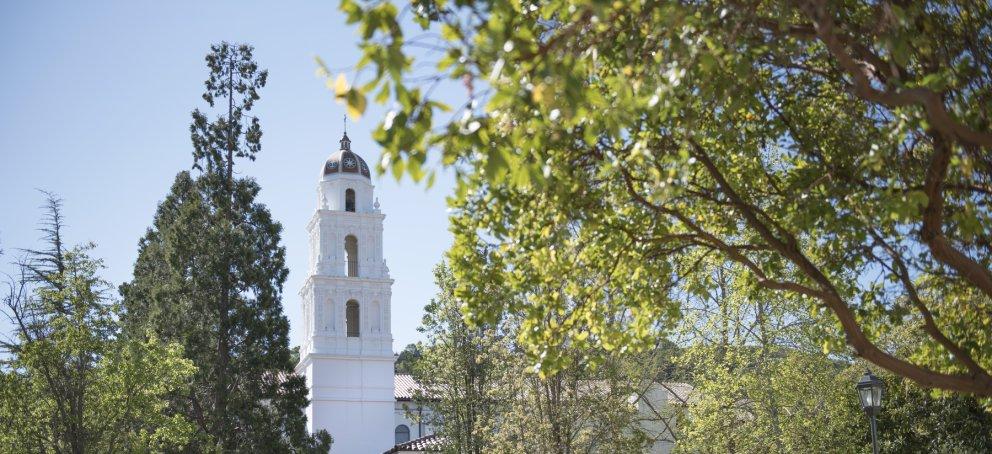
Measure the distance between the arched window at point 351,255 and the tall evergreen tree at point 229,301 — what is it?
2197cm

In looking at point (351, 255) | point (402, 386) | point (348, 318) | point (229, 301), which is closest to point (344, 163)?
point (351, 255)

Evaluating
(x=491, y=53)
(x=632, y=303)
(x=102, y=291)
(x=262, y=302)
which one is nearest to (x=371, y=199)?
(x=262, y=302)

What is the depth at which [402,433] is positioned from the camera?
224 ft

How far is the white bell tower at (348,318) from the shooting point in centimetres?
5712

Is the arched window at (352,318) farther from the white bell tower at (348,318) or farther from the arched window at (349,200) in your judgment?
the arched window at (349,200)

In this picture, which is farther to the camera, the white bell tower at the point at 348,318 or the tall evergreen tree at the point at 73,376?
the white bell tower at the point at 348,318

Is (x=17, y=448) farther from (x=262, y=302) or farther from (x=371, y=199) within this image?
(x=371, y=199)

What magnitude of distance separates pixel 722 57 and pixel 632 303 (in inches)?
126

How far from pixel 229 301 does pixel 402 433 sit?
34965mm

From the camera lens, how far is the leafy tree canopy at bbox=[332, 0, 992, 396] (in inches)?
302

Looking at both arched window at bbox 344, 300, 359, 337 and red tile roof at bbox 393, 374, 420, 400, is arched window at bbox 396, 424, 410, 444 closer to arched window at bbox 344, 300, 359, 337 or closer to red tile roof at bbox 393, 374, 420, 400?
red tile roof at bbox 393, 374, 420, 400

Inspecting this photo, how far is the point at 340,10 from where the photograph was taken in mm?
6105

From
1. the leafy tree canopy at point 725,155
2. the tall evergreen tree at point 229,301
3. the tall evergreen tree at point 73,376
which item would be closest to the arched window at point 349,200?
the tall evergreen tree at point 229,301

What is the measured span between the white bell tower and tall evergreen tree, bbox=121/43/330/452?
2023cm
